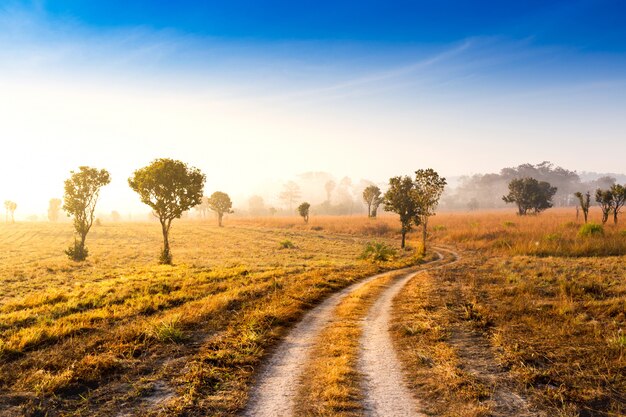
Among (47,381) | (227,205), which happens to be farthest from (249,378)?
(227,205)

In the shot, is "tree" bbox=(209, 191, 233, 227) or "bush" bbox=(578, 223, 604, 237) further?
"tree" bbox=(209, 191, 233, 227)

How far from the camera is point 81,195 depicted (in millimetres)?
34406

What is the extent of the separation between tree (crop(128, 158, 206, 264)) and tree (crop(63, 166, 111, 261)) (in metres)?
7.56

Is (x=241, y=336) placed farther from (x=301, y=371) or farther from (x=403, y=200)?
(x=403, y=200)

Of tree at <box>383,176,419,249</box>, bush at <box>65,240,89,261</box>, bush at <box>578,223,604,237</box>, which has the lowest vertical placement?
bush at <box>65,240,89,261</box>

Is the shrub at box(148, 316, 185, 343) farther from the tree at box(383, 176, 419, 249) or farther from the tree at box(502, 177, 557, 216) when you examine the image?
the tree at box(502, 177, 557, 216)

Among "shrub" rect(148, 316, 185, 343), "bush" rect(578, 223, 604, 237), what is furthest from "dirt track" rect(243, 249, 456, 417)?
"bush" rect(578, 223, 604, 237)

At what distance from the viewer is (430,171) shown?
3566 centimetres

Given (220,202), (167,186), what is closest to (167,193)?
(167,186)

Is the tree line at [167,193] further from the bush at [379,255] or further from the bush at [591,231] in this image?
the bush at [591,231]

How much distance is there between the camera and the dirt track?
6.35 metres

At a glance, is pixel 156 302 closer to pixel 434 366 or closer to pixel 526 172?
pixel 434 366

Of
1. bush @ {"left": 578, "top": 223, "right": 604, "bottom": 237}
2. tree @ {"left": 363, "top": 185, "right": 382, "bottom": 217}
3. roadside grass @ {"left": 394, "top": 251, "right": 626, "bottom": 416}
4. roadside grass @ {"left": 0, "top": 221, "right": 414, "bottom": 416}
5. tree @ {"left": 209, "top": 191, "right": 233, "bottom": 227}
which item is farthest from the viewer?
tree @ {"left": 363, "top": 185, "right": 382, "bottom": 217}

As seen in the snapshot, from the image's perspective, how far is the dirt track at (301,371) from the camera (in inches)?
250
